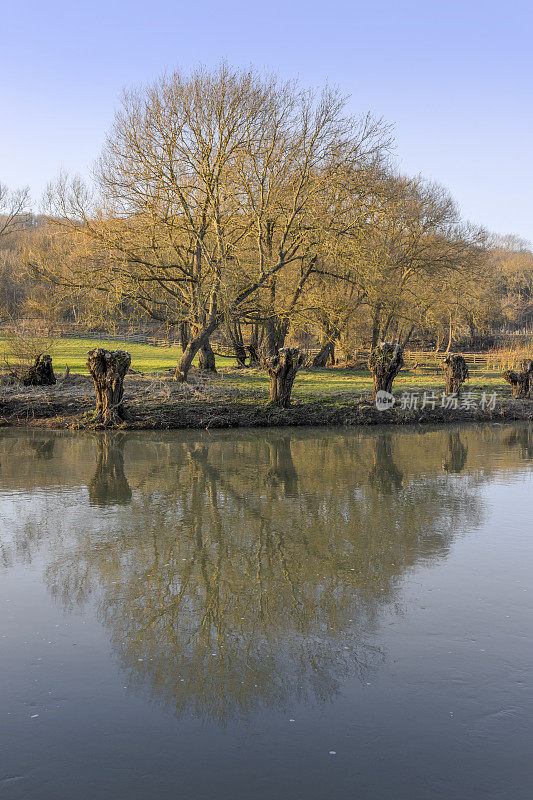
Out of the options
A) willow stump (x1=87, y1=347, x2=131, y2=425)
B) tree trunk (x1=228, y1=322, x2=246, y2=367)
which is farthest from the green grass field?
willow stump (x1=87, y1=347, x2=131, y2=425)

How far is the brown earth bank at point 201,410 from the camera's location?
61.9ft

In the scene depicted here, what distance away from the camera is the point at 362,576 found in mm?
6977

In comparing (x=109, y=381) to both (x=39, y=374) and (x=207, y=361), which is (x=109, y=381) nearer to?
(x=39, y=374)

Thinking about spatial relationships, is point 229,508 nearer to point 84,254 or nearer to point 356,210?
point 84,254

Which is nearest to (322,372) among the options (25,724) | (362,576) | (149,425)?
(149,425)

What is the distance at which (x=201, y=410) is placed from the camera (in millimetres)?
19406

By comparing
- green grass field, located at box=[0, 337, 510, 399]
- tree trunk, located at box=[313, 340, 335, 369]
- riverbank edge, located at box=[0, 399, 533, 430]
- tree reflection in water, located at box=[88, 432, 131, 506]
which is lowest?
tree reflection in water, located at box=[88, 432, 131, 506]

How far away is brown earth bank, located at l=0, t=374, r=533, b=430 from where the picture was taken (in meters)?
18.9

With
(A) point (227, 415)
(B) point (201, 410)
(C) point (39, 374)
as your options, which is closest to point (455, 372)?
(A) point (227, 415)

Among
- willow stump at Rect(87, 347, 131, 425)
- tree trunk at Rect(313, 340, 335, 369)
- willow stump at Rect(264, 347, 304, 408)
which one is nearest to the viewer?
willow stump at Rect(87, 347, 131, 425)

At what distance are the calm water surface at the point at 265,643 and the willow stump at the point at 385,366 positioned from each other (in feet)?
35.6

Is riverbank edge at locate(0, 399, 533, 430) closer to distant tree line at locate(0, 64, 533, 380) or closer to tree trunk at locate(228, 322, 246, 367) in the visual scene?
distant tree line at locate(0, 64, 533, 380)

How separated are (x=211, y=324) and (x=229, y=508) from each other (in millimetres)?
15675

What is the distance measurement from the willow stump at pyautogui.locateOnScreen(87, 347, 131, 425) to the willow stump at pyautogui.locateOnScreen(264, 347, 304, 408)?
4.17 m
